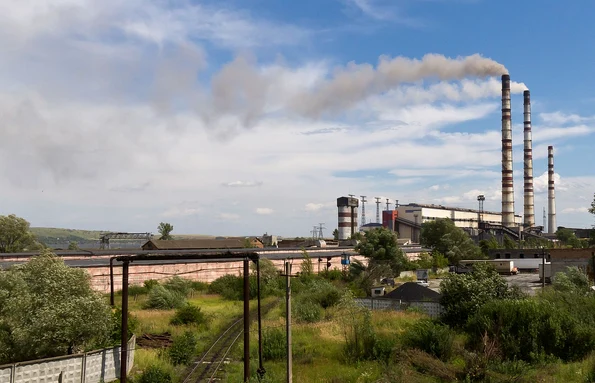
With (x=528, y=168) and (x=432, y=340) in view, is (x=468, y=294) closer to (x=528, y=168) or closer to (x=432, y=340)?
(x=432, y=340)

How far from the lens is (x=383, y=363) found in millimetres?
21141

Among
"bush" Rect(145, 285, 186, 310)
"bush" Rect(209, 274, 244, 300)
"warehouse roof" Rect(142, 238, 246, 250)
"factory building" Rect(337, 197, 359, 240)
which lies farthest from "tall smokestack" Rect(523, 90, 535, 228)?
"bush" Rect(145, 285, 186, 310)

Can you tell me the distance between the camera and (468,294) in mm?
28234

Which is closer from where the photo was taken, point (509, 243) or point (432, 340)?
point (432, 340)

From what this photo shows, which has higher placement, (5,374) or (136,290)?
(5,374)

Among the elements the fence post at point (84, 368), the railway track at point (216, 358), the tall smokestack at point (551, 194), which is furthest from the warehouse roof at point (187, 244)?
the tall smokestack at point (551, 194)

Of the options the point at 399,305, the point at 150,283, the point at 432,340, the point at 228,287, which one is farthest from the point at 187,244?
the point at 432,340

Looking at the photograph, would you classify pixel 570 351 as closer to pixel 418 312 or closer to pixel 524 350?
pixel 524 350

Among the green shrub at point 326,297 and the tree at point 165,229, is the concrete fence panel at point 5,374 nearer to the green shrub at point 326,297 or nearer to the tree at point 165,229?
the green shrub at point 326,297

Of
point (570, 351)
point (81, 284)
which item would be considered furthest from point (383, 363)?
point (81, 284)

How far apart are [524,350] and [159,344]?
55.3 feet

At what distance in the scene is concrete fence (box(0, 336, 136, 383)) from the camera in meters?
16.1

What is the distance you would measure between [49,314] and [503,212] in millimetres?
93905

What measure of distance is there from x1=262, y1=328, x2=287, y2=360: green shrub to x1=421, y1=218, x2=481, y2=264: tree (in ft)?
195
